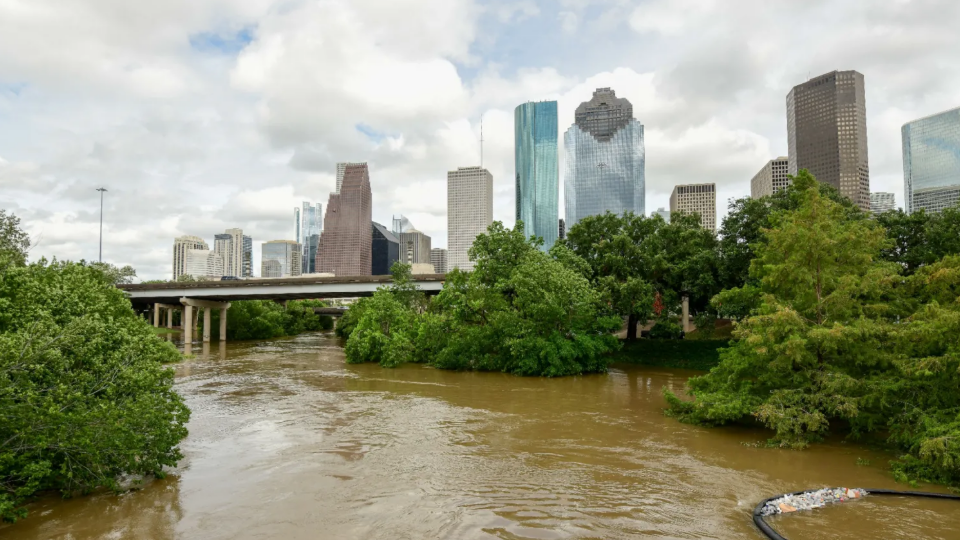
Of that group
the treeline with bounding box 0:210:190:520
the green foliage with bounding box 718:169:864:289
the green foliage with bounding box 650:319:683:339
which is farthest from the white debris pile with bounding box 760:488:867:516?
the green foliage with bounding box 650:319:683:339

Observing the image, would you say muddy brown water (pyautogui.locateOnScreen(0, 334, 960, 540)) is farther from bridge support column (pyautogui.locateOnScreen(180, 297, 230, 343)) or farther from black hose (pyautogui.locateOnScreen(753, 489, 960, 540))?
bridge support column (pyautogui.locateOnScreen(180, 297, 230, 343))

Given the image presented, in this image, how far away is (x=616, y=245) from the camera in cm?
3362

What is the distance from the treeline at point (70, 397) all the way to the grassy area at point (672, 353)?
90.0 ft

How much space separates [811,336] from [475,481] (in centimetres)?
871

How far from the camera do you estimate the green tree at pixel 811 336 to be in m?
13.2

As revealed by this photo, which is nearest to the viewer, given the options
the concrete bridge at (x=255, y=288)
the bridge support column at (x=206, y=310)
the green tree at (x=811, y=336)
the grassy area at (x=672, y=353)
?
the green tree at (x=811, y=336)

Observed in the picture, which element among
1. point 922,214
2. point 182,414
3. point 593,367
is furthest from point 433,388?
point 922,214

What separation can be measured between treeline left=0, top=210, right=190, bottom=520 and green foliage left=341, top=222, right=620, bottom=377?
18.8 meters

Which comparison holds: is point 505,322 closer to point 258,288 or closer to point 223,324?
point 258,288

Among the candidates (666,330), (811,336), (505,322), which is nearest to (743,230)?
(666,330)

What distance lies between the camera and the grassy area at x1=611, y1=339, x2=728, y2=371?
32406 mm

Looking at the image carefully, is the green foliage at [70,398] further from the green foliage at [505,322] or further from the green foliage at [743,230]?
the green foliage at [743,230]

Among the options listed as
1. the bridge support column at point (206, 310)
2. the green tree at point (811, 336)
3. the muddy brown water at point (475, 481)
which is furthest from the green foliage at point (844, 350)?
the bridge support column at point (206, 310)

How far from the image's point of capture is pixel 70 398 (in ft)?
30.7
